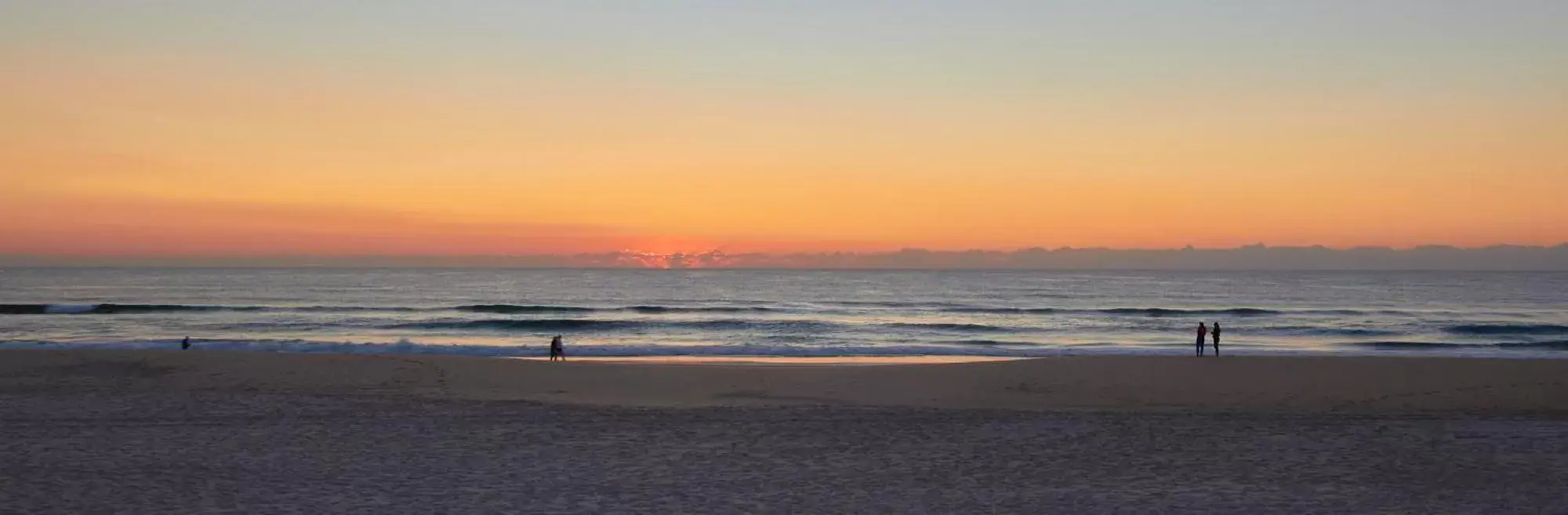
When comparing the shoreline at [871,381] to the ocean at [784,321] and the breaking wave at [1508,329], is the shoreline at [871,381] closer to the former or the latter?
the ocean at [784,321]

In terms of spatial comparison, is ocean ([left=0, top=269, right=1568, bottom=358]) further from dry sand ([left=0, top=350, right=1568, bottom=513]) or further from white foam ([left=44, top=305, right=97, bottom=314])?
dry sand ([left=0, top=350, right=1568, bottom=513])

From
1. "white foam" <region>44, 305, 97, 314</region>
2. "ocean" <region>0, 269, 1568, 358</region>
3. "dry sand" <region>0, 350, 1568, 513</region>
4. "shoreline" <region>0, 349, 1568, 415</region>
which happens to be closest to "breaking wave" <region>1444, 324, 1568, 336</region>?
"ocean" <region>0, 269, 1568, 358</region>

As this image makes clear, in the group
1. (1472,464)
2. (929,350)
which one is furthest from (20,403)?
(929,350)

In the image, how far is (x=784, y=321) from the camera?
55.9 m

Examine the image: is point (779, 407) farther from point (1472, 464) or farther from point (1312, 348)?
point (1312, 348)

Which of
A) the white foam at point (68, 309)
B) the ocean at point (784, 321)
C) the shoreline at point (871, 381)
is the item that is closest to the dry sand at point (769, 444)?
the shoreline at point (871, 381)

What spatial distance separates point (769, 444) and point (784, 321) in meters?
42.7

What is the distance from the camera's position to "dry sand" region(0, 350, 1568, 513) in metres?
10.2

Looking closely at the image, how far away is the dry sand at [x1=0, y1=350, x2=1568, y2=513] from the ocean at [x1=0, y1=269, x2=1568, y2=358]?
14501 millimetres

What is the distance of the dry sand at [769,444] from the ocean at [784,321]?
1450 cm

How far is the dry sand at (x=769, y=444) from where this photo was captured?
10.2 meters

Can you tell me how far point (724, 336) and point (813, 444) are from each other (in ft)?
107

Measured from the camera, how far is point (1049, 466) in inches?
471

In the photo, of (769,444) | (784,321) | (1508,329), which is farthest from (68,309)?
(1508,329)
